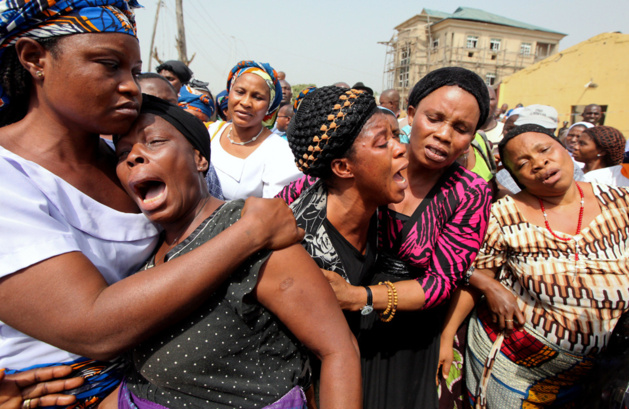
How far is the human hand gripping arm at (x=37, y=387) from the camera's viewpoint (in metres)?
1.23

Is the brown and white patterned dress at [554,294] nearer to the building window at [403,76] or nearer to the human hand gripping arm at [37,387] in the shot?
the human hand gripping arm at [37,387]

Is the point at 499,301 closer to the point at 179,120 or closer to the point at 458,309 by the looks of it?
the point at 458,309

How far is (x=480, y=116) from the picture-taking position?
82.4 inches

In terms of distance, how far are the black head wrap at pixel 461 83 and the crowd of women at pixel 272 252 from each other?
16 millimetres

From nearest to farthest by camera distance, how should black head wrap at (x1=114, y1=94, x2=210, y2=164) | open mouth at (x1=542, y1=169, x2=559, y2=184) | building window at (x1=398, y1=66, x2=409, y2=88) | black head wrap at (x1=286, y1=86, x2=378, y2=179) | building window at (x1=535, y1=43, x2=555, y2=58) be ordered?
black head wrap at (x1=114, y1=94, x2=210, y2=164) → black head wrap at (x1=286, y1=86, x2=378, y2=179) → open mouth at (x1=542, y1=169, x2=559, y2=184) → building window at (x1=398, y1=66, x2=409, y2=88) → building window at (x1=535, y1=43, x2=555, y2=58)

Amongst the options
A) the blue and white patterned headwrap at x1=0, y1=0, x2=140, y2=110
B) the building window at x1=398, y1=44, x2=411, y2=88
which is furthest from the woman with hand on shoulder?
the building window at x1=398, y1=44, x2=411, y2=88

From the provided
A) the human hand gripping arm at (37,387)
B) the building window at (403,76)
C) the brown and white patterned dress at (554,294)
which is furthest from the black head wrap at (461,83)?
the building window at (403,76)

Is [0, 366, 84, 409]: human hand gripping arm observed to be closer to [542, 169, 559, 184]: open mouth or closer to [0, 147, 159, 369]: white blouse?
[0, 147, 159, 369]: white blouse

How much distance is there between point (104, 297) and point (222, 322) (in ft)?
1.27

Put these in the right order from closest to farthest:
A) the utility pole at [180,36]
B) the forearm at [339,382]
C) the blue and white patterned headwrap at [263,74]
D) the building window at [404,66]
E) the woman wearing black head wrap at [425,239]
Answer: the forearm at [339,382]
the woman wearing black head wrap at [425,239]
the blue and white patterned headwrap at [263,74]
the utility pole at [180,36]
the building window at [404,66]

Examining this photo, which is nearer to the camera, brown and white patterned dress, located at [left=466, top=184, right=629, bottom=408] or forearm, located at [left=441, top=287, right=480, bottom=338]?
brown and white patterned dress, located at [left=466, top=184, right=629, bottom=408]

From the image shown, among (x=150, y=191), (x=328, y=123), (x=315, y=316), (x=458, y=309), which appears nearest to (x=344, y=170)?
(x=328, y=123)

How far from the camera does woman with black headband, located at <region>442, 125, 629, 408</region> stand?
2.08 metres

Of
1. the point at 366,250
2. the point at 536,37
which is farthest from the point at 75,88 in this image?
the point at 536,37
